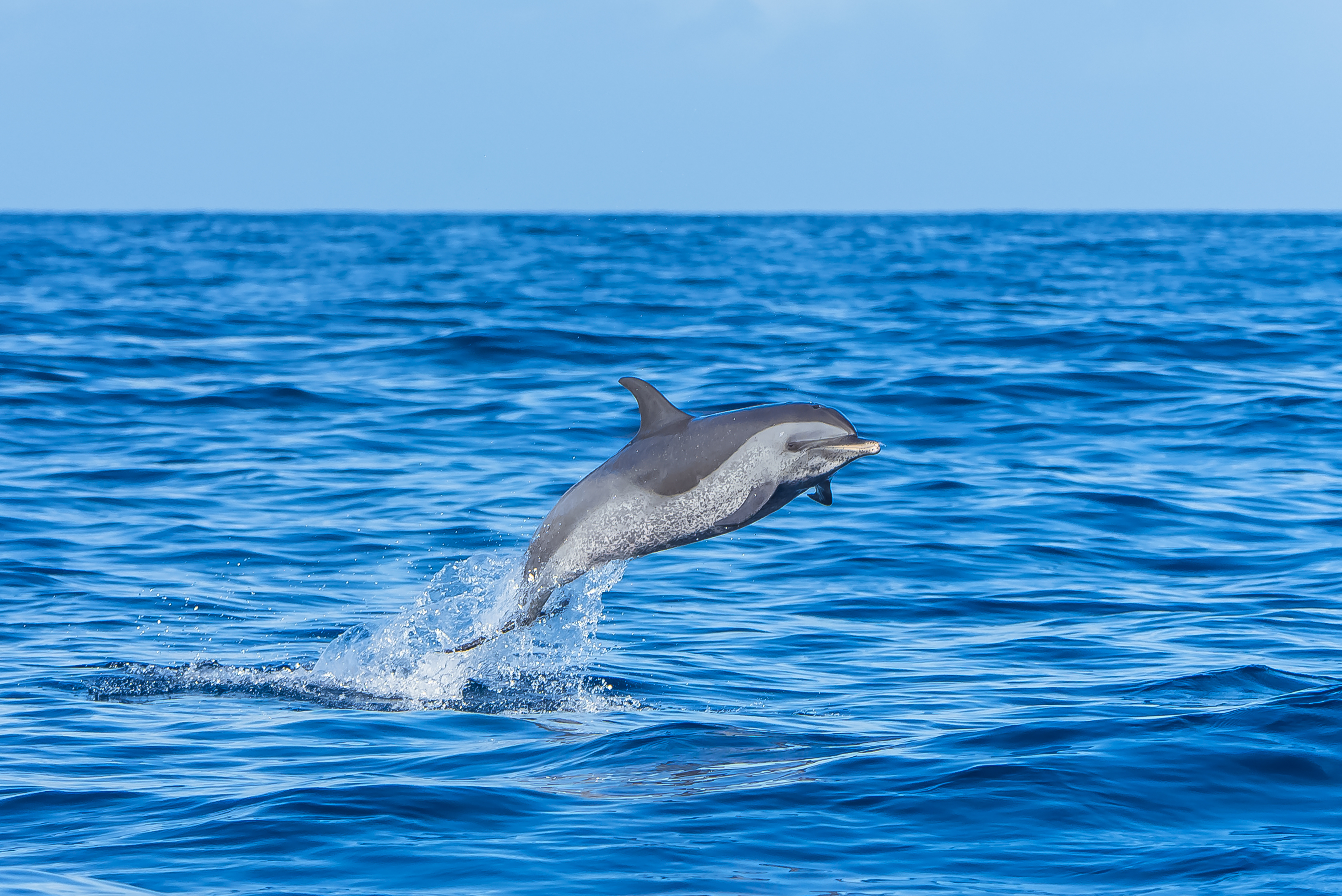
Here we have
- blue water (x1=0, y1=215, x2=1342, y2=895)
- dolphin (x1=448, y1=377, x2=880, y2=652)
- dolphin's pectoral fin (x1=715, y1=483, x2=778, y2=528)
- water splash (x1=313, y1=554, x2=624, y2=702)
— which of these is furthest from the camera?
water splash (x1=313, y1=554, x2=624, y2=702)

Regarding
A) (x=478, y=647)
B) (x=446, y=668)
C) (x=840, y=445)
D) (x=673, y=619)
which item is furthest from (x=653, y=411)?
(x=673, y=619)

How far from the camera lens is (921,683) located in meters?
8.23

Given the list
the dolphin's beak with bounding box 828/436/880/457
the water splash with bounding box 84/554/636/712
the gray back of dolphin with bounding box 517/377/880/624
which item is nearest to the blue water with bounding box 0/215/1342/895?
the water splash with bounding box 84/554/636/712

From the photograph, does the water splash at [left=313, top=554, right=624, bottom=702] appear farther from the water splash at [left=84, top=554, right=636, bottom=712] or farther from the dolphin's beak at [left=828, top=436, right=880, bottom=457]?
the dolphin's beak at [left=828, top=436, right=880, bottom=457]

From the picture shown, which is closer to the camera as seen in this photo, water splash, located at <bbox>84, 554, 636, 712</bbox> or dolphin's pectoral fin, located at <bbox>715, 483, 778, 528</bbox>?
dolphin's pectoral fin, located at <bbox>715, 483, 778, 528</bbox>

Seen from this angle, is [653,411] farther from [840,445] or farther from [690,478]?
[840,445]

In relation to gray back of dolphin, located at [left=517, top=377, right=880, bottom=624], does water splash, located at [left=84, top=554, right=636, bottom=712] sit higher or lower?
lower

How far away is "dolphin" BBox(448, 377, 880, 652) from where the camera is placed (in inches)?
281

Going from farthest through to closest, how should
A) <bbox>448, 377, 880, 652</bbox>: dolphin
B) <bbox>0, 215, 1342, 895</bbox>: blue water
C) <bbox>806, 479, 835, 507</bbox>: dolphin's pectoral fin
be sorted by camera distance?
<bbox>806, 479, 835, 507</bbox>: dolphin's pectoral fin → <bbox>448, 377, 880, 652</bbox>: dolphin → <bbox>0, 215, 1342, 895</bbox>: blue water

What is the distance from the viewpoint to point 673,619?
9836 millimetres

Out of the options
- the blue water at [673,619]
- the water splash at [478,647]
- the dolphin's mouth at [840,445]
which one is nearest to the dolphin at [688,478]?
the dolphin's mouth at [840,445]

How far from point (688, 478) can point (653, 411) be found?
466mm

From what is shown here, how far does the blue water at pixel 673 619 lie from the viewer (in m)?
5.80

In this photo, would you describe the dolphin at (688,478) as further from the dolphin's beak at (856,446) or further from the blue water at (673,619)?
the blue water at (673,619)
